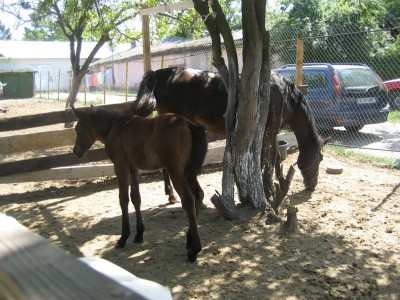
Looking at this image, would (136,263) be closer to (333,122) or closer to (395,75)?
(333,122)

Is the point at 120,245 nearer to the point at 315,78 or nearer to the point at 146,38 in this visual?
the point at 146,38

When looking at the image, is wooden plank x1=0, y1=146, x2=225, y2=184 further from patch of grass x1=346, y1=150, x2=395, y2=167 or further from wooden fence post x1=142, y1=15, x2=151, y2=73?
patch of grass x1=346, y1=150, x2=395, y2=167

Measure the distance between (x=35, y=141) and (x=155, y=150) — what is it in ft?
11.8

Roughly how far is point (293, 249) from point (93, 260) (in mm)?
3265

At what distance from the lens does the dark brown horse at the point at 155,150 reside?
4168 millimetres

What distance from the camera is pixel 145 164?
4480 mm

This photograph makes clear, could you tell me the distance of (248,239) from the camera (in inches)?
183

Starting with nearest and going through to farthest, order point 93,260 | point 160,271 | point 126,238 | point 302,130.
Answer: point 93,260, point 160,271, point 126,238, point 302,130

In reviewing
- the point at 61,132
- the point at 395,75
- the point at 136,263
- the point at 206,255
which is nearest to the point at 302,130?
the point at 206,255

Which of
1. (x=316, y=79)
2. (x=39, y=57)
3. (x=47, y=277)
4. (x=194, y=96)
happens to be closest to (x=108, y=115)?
(x=194, y=96)

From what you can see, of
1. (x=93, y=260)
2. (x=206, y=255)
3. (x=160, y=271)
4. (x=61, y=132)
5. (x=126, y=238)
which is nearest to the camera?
(x=93, y=260)

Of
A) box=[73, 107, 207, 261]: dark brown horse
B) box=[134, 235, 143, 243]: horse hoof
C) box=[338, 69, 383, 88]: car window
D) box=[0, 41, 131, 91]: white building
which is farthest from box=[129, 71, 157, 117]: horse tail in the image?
box=[0, 41, 131, 91]: white building

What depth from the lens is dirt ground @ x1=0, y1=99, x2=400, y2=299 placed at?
364 centimetres

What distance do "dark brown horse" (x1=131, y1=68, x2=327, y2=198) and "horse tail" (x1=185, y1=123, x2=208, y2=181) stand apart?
6.61ft
